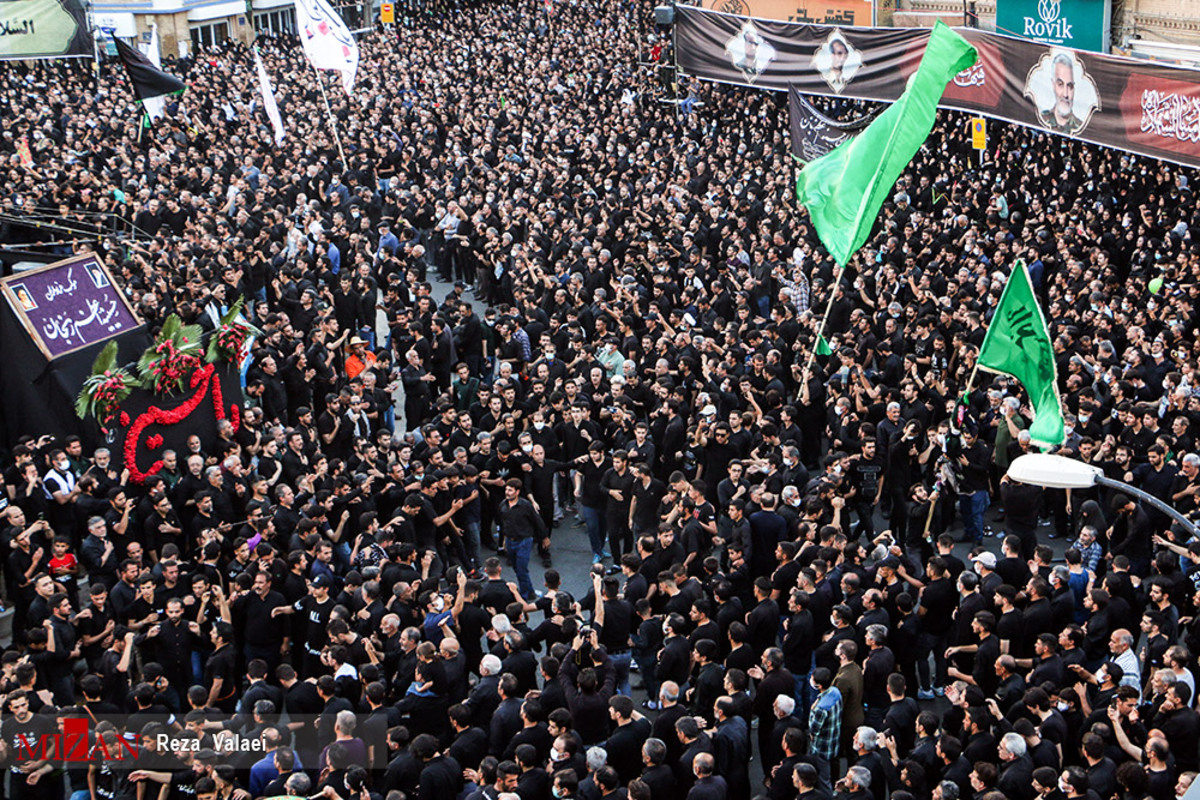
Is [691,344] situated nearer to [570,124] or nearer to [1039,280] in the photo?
[1039,280]

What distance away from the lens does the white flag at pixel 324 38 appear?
94.0ft

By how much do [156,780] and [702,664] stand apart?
150 inches

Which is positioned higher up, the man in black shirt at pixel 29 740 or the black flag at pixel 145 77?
the black flag at pixel 145 77

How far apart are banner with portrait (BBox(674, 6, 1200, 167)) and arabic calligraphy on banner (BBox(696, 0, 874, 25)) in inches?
82.2

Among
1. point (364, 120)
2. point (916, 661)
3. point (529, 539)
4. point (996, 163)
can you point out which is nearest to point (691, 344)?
point (529, 539)

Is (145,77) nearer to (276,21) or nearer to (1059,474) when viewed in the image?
(1059,474)

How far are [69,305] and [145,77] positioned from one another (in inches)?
474

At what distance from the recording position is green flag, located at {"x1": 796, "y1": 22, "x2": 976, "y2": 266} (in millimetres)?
13523

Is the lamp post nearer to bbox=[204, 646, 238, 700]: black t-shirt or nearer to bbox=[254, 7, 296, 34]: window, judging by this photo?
bbox=[204, 646, 238, 700]: black t-shirt

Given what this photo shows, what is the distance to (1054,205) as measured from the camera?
2203 cm

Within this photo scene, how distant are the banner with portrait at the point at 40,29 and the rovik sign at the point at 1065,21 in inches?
730

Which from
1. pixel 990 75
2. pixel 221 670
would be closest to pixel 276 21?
pixel 990 75

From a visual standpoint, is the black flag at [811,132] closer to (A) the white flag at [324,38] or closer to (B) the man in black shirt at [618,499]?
(B) the man in black shirt at [618,499]

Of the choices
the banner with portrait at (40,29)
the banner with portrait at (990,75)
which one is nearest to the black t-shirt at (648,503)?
the banner with portrait at (990,75)
